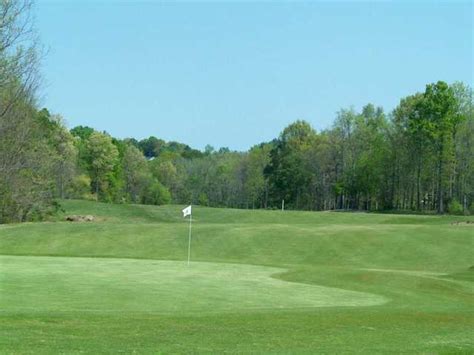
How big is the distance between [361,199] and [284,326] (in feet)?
300

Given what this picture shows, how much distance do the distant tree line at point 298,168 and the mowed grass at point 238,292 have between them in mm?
10366

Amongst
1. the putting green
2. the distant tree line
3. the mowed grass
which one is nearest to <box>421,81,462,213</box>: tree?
the distant tree line

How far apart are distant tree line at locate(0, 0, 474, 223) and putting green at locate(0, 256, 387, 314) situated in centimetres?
1280

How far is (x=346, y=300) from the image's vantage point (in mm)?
20938

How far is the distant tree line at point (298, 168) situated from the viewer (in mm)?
62438

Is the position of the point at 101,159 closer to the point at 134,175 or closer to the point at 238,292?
the point at 134,175

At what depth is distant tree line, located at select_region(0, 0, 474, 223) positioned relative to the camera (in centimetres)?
6244

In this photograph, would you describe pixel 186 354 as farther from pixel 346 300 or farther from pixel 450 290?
pixel 450 290

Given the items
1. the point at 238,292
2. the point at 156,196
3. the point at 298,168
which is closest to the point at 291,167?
the point at 298,168

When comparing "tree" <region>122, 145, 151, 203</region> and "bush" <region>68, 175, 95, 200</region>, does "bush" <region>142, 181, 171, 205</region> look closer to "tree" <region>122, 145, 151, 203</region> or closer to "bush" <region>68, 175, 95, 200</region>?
A: "tree" <region>122, 145, 151, 203</region>

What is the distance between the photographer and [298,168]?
4360 inches

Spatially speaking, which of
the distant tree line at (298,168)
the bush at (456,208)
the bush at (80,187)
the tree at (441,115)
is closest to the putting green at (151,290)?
the distant tree line at (298,168)

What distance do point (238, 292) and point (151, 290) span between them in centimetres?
251

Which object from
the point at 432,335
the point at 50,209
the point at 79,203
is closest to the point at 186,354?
the point at 432,335
